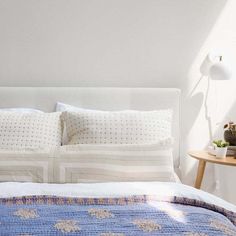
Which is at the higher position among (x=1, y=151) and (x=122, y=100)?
(x=122, y=100)

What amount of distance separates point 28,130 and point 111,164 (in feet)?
1.76

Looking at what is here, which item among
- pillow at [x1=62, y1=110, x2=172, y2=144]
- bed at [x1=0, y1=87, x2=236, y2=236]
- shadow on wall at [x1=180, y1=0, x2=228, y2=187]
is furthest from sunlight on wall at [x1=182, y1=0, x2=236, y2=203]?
bed at [x1=0, y1=87, x2=236, y2=236]

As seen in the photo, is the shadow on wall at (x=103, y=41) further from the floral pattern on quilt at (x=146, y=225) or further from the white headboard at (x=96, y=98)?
the floral pattern on quilt at (x=146, y=225)

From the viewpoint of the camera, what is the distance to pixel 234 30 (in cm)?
255

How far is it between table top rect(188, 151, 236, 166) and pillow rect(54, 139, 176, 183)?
0.47 meters

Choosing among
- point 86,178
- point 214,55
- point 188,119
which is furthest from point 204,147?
point 86,178

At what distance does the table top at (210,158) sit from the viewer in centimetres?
218

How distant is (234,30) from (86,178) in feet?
5.16

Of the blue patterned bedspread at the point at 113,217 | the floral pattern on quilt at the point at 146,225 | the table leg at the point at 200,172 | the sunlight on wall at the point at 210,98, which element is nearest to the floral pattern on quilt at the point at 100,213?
the blue patterned bedspread at the point at 113,217

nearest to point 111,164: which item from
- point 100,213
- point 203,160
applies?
point 100,213

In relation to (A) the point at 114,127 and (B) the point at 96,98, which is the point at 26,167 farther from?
(B) the point at 96,98

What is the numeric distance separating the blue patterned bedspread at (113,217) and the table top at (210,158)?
30.4 inches

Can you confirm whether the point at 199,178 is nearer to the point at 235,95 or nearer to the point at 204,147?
the point at 204,147

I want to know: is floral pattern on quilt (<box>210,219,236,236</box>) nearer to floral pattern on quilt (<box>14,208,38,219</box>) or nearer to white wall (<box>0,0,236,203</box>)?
floral pattern on quilt (<box>14,208,38,219</box>)
